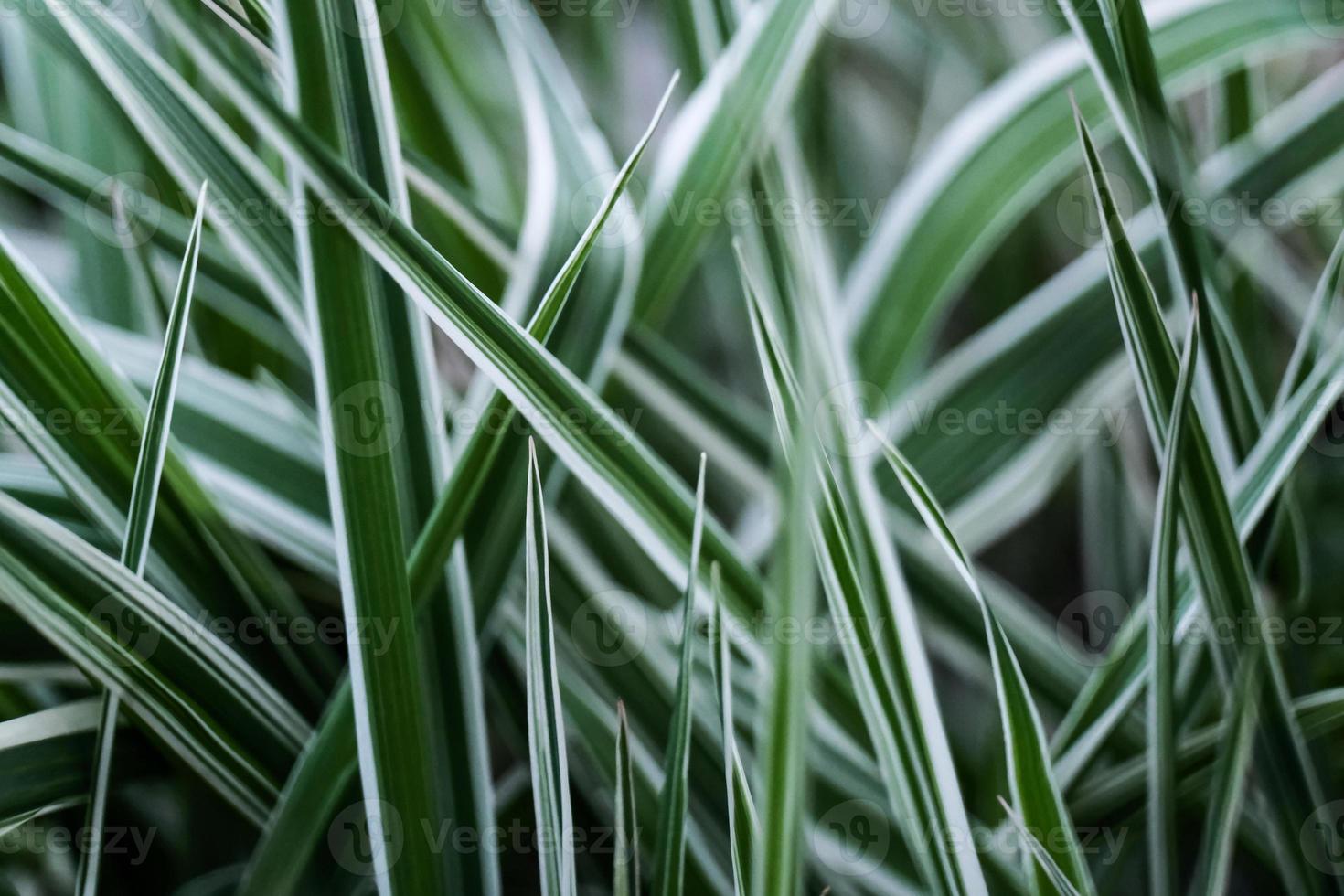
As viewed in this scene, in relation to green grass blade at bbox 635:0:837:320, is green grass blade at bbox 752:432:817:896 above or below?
below

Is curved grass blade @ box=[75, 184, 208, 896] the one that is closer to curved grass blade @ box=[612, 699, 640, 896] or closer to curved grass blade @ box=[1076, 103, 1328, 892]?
curved grass blade @ box=[612, 699, 640, 896]

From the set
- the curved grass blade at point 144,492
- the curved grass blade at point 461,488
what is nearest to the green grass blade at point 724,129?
the curved grass blade at point 461,488

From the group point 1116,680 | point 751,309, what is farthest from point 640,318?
point 1116,680

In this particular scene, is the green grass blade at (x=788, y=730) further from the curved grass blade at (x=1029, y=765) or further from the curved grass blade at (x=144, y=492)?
the curved grass blade at (x=144, y=492)

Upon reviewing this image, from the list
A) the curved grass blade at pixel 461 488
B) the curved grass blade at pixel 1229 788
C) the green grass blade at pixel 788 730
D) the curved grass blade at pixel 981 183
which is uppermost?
the curved grass blade at pixel 981 183

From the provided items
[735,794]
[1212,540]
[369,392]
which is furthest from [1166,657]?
[369,392]

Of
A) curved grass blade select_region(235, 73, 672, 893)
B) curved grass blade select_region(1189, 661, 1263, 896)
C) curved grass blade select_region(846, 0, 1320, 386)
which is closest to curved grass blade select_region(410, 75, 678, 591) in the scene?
curved grass blade select_region(235, 73, 672, 893)
